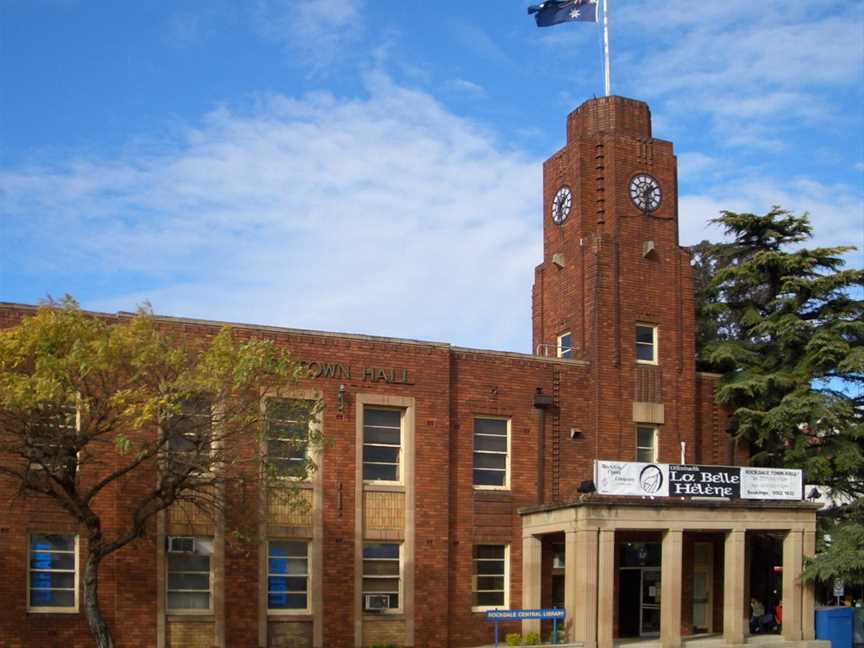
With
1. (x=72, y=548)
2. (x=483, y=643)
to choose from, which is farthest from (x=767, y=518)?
(x=72, y=548)

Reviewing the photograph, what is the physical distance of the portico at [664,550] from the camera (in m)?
31.1

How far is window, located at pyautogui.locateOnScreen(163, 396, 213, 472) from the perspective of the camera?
25031 mm

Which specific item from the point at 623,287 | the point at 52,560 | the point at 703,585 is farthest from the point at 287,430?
the point at 703,585

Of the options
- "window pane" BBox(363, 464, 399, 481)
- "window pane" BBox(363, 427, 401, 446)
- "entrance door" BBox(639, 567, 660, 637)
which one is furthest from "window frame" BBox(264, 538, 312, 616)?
"entrance door" BBox(639, 567, 660, 637)

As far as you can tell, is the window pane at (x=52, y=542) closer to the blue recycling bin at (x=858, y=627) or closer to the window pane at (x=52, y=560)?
the window pane at (x=52, y=560)

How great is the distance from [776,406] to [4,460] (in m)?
22.2

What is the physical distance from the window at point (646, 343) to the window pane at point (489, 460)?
5551 mm

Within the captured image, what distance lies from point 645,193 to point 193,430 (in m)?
17.8

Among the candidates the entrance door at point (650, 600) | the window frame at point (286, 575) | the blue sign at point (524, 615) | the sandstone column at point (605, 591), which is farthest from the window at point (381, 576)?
the entrance door at point (650, 600)

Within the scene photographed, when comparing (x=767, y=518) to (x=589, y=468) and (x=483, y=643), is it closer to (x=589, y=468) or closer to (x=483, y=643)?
(x=589, y=468)

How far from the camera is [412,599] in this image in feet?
106

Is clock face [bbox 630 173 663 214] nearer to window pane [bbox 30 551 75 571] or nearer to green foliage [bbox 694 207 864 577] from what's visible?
green foliage [bbox 694 207 864 577]

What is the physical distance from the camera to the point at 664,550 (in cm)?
3250

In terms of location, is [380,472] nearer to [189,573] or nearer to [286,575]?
[286,575]
